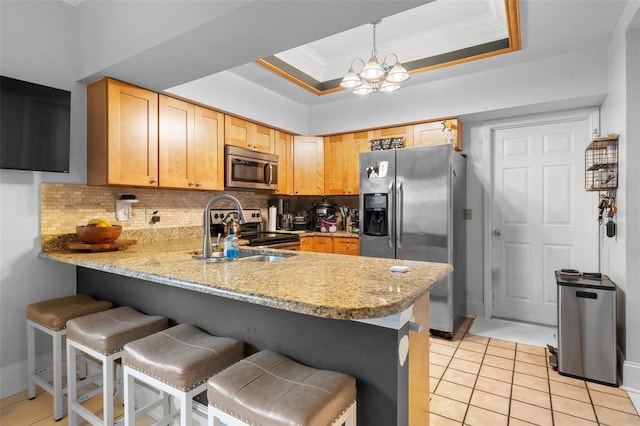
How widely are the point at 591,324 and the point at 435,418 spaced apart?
4.50ft

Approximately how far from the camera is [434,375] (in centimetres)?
243

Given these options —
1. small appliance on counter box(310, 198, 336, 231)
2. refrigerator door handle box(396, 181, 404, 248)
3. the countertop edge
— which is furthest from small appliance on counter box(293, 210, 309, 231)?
the countertop edge

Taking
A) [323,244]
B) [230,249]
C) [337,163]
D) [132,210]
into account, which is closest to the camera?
[230,249]

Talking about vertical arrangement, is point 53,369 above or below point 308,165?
below

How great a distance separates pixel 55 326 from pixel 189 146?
1.70 metres

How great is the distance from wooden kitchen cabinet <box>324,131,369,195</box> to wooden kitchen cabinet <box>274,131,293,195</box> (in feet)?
1.52

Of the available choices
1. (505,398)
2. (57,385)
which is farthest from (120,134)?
(505,398)

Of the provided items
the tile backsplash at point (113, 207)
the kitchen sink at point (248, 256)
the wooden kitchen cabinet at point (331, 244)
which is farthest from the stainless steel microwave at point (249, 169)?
the kitchen sink at point (248, 256)

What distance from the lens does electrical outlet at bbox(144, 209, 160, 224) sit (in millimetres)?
3027

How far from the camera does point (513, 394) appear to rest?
219cm

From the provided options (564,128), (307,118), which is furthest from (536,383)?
(307,118)

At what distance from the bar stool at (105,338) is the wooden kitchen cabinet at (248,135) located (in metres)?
2.06

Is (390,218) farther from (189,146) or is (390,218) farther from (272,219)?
(189,146)

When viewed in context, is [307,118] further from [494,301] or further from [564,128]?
[494,301]
